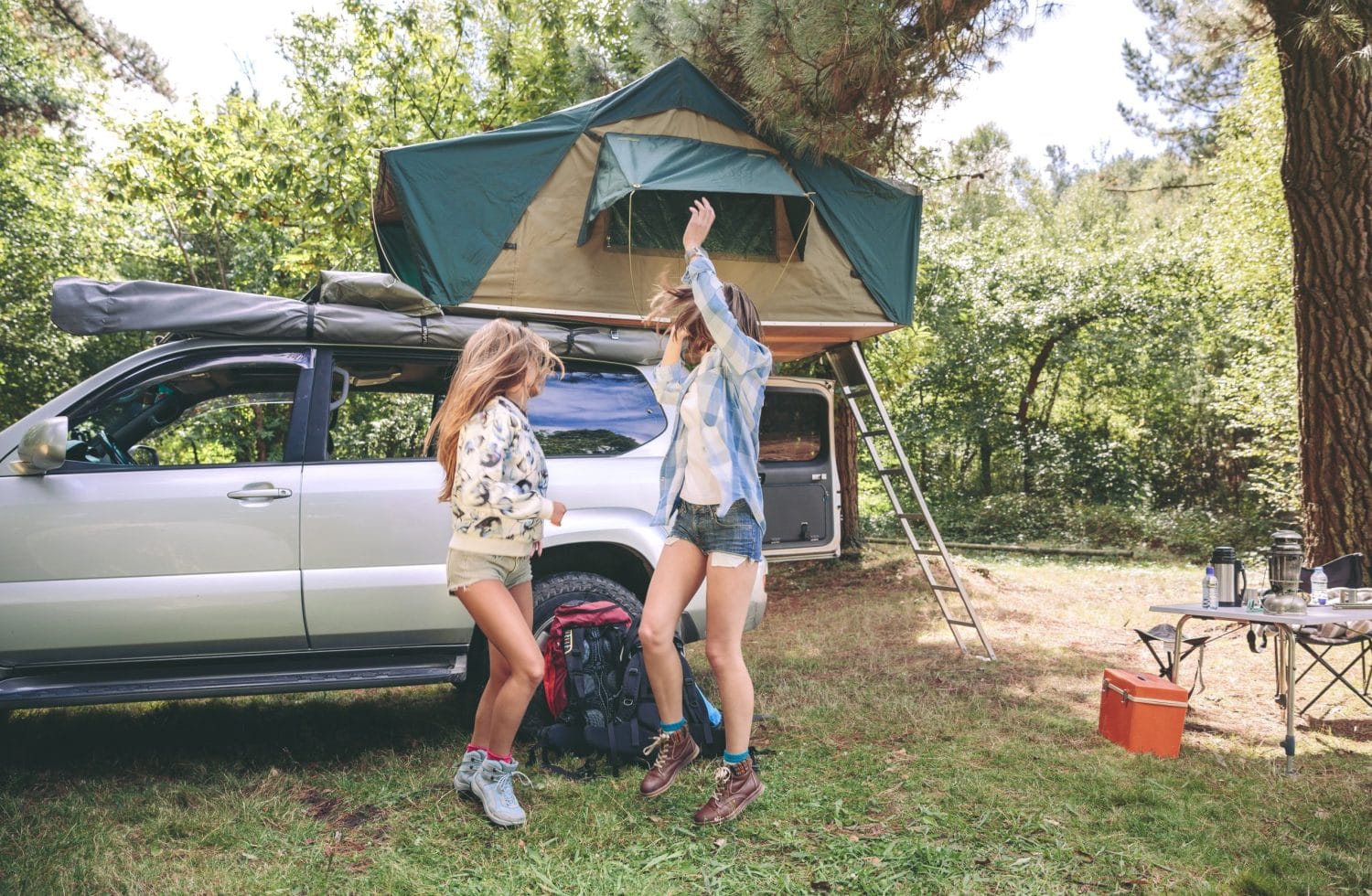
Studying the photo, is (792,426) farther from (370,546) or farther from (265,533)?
(265,533)

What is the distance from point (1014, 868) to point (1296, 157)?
4836 mm

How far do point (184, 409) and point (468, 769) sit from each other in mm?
2156

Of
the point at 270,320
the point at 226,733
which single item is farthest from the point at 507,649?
the point at 226,733

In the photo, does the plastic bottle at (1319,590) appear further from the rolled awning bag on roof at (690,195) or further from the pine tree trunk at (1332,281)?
the rolled awning bag on roof at (690,195)

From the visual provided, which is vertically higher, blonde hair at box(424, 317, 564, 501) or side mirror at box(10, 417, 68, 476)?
blonde hair at box(424, 317, 564, 501)

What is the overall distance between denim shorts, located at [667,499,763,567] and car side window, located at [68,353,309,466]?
1.80 metres

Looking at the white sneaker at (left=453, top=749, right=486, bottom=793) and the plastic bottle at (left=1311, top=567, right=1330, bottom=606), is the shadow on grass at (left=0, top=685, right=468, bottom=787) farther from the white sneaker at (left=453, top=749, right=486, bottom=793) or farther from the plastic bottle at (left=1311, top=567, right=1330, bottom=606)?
the plastic bottle at (left=1311, top=567, right=1330, bottom=606)

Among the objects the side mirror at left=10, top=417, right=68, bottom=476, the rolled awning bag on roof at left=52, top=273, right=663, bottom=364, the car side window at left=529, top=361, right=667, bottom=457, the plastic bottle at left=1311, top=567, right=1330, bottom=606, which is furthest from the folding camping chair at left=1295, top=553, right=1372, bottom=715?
the side mirror at left=10, top=417, right=68, bottom=476

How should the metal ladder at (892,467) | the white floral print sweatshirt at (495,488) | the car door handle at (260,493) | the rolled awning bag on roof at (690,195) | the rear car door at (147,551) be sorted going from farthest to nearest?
the metal ladder at (892,467) < the rolled awning bag on roof at (690,195) < the car door handle at (260,493) < the rear car door at (147,551) < the white floral print sweatshirt at (495,488)

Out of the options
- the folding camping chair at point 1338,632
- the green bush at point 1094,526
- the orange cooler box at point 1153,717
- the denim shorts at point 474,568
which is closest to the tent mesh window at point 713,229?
the denim shorts at point 474,568

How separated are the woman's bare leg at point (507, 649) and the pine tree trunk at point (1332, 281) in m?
4.83

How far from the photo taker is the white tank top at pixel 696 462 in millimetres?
3006

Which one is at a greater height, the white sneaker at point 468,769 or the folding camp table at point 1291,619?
the folding camp table at point 1291,619

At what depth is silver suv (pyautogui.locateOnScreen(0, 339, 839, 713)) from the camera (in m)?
3.37
